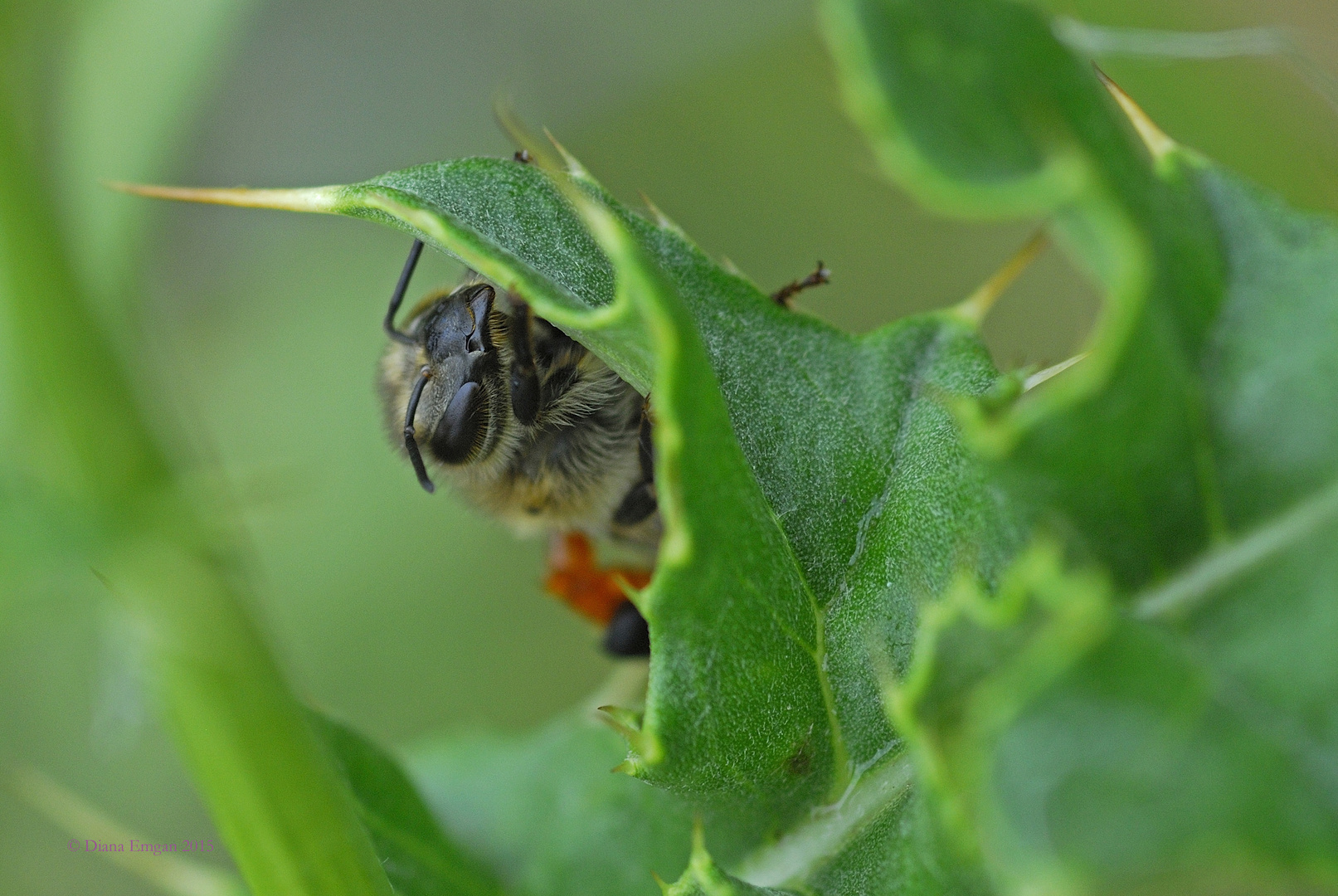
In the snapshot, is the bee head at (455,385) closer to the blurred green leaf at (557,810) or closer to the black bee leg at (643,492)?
the black bee leg at (643,492)

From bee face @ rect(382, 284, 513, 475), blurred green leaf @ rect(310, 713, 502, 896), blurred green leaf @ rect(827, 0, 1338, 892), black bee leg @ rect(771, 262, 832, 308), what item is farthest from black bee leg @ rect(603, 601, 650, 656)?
blurred green leaf @ rect(827, 0, 1338, 892)

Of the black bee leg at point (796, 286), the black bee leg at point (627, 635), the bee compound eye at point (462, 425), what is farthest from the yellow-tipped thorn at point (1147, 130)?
the black bee leg at point (627, 635)

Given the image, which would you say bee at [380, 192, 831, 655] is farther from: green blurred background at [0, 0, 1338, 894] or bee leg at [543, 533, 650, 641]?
green blurred background at [0, 0, 1338, 894]

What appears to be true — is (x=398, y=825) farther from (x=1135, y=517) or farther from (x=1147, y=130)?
(x=1147, y=130)

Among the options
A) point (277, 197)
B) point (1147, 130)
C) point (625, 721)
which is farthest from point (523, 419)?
point (1147, 130)

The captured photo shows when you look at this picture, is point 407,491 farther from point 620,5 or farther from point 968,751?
point 968,751

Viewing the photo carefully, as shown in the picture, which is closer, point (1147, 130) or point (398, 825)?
point (1147, 130)
